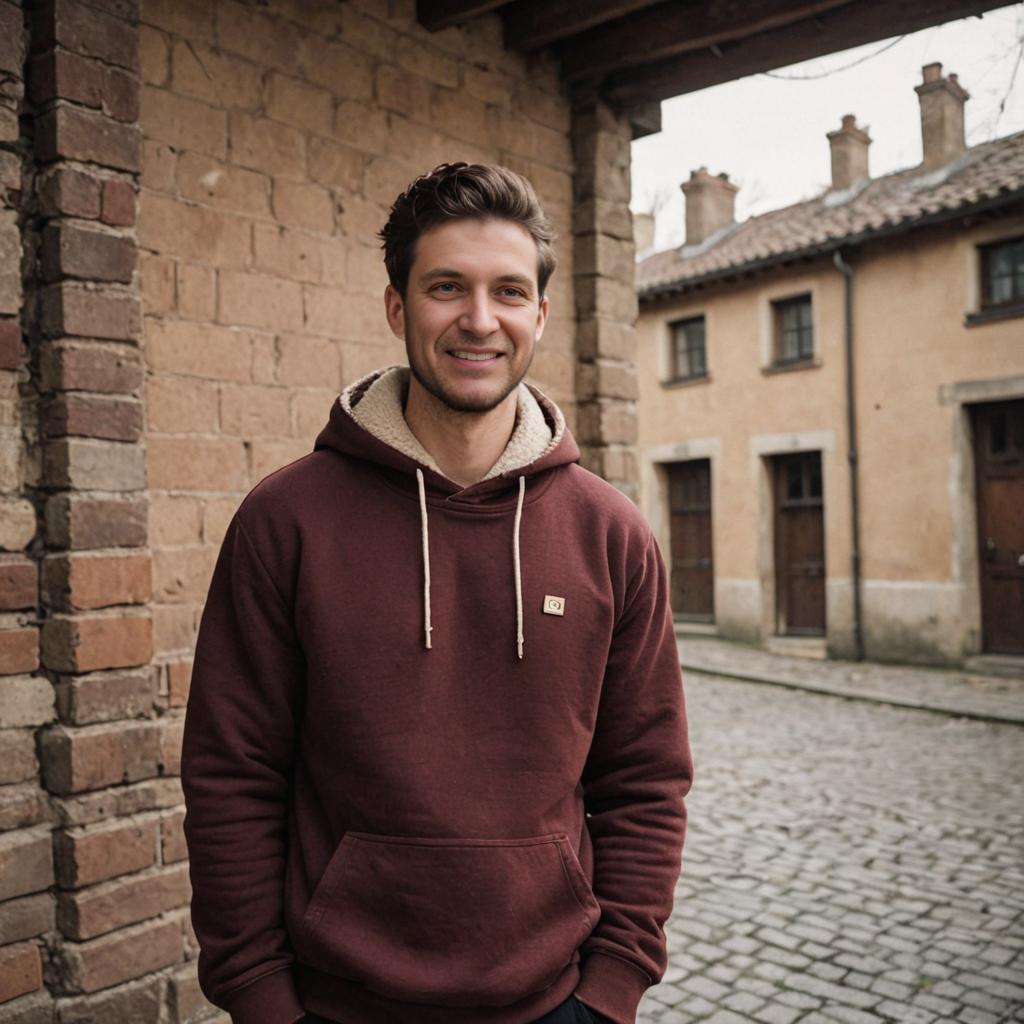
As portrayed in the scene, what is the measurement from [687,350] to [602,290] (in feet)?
42.7

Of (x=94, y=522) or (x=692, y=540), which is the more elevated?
(x=94, y=522)

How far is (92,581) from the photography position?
294 centimetres

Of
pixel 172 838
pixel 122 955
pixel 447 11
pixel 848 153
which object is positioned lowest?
pixel 122 955

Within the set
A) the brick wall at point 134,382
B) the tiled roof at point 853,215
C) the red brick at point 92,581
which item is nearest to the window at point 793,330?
the tiled roof at point 853,215

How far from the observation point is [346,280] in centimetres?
390

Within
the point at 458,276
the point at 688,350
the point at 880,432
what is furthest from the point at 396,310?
the point at 688,350

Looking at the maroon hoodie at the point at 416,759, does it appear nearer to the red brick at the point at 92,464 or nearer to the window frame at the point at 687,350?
the red brick at the point at 92,464

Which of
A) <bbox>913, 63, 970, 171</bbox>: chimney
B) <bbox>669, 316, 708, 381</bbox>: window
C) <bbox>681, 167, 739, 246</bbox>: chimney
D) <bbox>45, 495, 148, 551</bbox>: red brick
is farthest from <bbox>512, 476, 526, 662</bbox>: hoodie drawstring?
<bbox>681, 167, 739, 246</bbox>: chimney

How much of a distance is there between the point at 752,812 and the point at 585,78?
4.64 metres

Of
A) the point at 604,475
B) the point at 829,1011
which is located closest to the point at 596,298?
the point at 604,475

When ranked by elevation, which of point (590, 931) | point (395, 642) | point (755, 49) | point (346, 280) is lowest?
point (590, 931)

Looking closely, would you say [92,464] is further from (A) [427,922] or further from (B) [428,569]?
(A) [427,922]

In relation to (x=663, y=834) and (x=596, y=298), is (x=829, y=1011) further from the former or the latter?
(x=596, y=298)

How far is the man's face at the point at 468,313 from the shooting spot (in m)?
1.85
